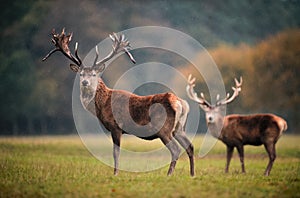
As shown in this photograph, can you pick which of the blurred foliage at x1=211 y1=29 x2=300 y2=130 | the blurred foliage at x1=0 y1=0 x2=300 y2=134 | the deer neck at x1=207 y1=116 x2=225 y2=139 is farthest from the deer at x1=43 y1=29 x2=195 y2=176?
the blurred foliage at x1=211 y1=29 x2=300 y2=130

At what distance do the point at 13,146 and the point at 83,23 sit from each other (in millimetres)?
20536

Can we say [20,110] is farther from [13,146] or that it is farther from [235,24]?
[235,24]

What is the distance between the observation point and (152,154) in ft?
70.7

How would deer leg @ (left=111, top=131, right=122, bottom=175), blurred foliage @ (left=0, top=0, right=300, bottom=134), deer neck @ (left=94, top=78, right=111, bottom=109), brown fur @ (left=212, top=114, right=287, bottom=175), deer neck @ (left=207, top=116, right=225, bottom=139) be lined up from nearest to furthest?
1. deer leg @ (left=111, top=131, right=122, bottom=175)
2. deer neck @ (left=94, top=78, right=111, bottom=109)
3. brown fur @ (left=212, top=114, right=287, bottom=175)
4. deer neck @ (left=207, top=116, right=225, bottom=139)
5. blurred foliage @ (left=0, top=0, right=300, bottom=134)

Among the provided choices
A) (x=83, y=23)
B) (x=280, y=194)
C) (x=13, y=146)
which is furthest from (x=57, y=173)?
(x=83, y=23)

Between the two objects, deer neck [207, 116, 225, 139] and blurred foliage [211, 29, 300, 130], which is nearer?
deer neck [207, 116, 225, 139]

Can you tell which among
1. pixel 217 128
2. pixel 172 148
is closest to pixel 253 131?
A: pixel 217 128

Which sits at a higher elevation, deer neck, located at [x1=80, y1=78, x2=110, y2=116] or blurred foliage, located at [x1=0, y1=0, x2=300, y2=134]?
blurred foliage, located at [x1=0, y1=0, x2=300, y2=134]

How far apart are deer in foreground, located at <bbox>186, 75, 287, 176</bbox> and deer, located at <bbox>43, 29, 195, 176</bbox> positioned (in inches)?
113

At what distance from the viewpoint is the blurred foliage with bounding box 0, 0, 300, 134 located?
3009cm

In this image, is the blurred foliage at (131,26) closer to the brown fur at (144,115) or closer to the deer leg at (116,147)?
the brown fur at (144,115)

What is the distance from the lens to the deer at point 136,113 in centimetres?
1093

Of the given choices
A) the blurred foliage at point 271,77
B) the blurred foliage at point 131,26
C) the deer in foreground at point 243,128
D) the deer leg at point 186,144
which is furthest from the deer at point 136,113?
the blurred foliage at point 271,77

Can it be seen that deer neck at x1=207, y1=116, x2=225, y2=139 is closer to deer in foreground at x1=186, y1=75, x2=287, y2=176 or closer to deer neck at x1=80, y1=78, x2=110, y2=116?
deer in foreground at x1=186, y1=75, x2=287, y2=176
